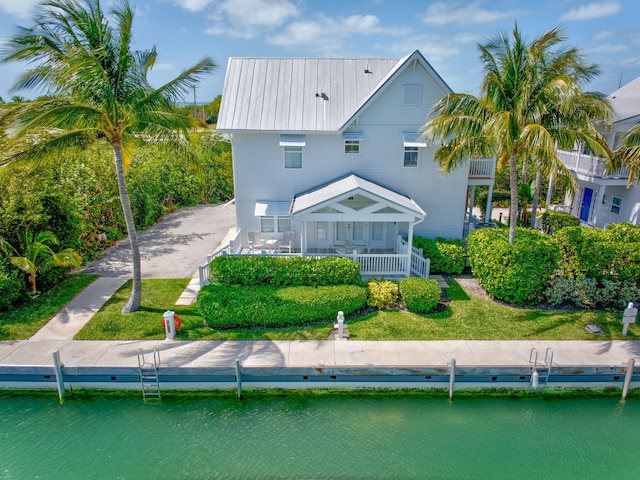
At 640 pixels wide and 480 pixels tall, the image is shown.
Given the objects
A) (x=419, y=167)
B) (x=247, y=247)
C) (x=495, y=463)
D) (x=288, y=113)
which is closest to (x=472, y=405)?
(x=495, y=463)

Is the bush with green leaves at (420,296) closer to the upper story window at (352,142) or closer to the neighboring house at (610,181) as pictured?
the upper story window at (352,142)

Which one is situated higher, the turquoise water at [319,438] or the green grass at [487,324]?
the green grass at [487,324]

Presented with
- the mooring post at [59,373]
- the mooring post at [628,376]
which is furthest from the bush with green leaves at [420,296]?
the mooring post at [59,373]

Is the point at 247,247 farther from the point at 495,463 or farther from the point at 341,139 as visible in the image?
the point at 495,463

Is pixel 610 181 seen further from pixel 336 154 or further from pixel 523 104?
pixel 336 154

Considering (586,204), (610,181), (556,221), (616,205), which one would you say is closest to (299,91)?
(556,221)

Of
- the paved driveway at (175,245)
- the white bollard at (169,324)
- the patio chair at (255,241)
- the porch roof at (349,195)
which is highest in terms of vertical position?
the porch roof at (349,195)
